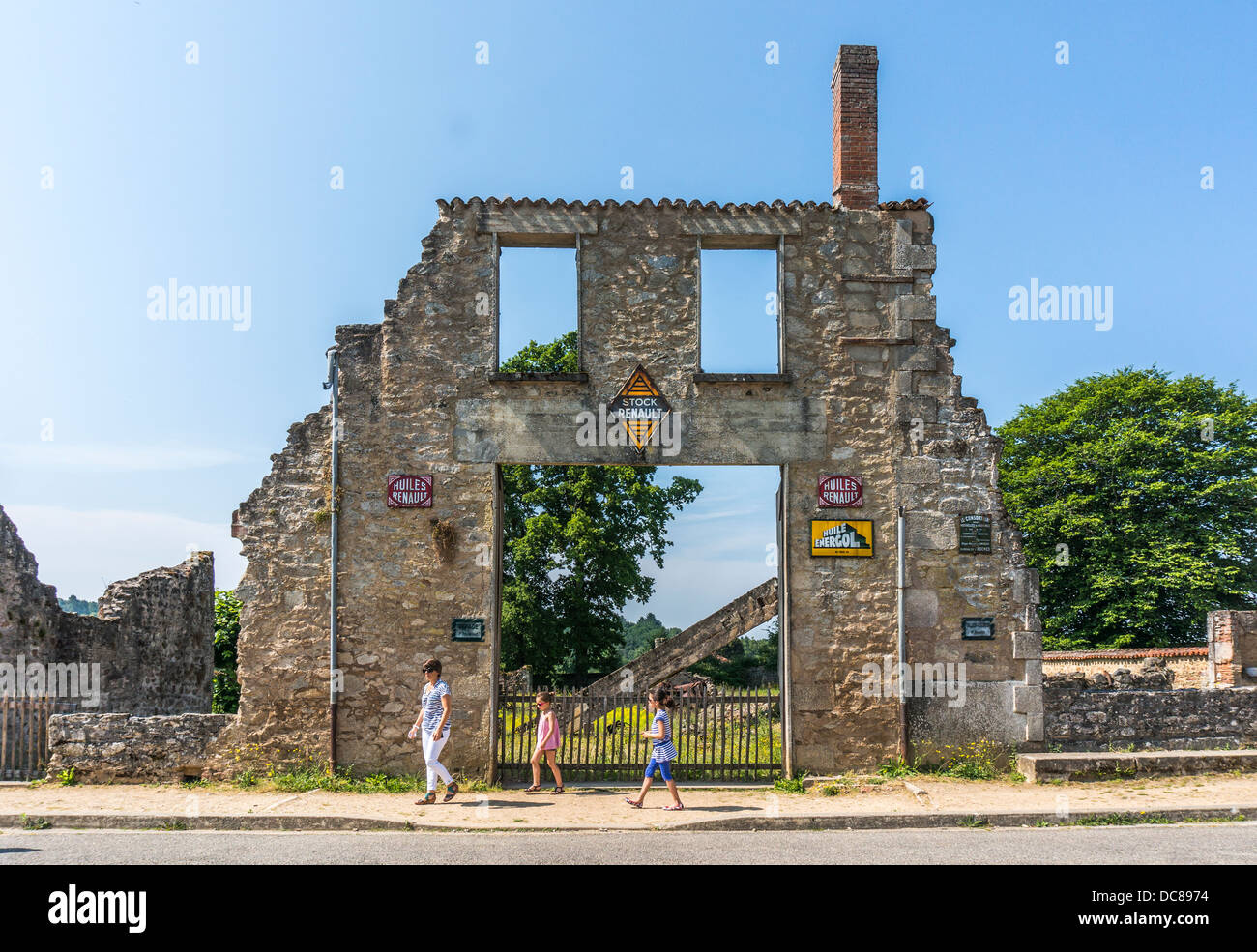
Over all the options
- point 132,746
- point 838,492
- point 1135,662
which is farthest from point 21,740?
point 1135,662

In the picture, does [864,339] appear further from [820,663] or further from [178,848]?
[178,848]

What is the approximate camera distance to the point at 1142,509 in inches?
1324

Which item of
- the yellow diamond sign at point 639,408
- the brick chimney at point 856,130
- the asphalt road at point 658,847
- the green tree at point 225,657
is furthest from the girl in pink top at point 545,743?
the green tree at point 225,657

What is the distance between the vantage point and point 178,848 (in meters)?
7.89

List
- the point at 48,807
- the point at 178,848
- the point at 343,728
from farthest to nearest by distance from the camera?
1. the point at 343,728
2. the point at 48,807
3. the point at 178,848

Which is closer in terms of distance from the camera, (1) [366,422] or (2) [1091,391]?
(1) [366,422]

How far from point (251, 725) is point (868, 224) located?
9.66 metres

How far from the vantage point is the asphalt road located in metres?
7.38

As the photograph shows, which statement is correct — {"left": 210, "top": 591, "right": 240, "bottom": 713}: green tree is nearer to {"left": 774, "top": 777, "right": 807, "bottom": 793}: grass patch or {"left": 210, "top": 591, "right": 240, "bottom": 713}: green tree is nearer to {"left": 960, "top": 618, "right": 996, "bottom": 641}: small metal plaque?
{"left": 774, "top": 777, "right": 807, "bottom": 793}: grass patch

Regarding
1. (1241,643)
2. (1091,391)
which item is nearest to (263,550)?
(1241,643)

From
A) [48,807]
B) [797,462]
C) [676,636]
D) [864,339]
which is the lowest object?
[48,807]

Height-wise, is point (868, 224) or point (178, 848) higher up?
point (868, 224)

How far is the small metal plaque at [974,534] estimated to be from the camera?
11094 millimetres

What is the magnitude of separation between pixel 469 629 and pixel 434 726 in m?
1.25
